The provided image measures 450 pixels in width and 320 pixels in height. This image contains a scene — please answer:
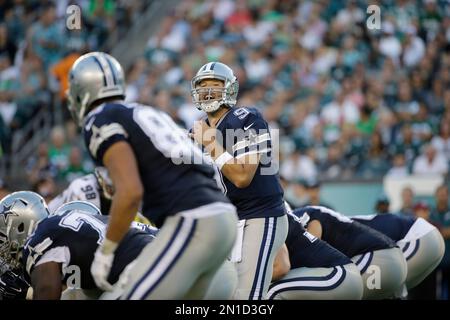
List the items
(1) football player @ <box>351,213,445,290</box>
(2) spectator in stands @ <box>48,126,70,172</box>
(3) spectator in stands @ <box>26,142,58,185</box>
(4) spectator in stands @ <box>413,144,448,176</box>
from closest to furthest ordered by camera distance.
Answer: (1) football player @ <box>351,213,445,290</box> < (3) spectator in stands @ <box>26,142,58,185</box> < (2) spectator in stands @ <box>48,126,70,172</box> < (4) spectator in stands @ <box>413,144,448,176</box>

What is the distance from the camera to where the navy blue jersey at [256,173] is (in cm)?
613

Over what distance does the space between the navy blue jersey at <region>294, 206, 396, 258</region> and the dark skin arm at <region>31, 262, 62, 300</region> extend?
2.49 metres

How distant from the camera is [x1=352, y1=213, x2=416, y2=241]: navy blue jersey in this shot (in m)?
7.73

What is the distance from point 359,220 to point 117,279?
2.98 m

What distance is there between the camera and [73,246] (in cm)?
535

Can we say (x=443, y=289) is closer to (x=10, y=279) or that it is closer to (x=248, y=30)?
(x=10, y=279)

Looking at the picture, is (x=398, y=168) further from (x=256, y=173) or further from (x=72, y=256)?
(x=72, y=256)

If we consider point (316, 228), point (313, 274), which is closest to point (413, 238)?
point (316, 228)

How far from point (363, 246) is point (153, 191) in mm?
2785

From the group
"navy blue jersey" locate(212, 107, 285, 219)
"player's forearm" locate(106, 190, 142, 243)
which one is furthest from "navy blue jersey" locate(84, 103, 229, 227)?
"navy blue jersey" locate(212, 107, 285, 219)

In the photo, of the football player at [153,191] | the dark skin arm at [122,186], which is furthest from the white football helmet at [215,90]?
the dark skin arm at [122,186]

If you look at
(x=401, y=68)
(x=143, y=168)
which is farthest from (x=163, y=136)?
Answer: (x=401, y=68)

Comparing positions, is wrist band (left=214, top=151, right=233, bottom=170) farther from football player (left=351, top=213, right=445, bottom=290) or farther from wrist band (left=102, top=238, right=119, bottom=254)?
football player (left=351, top=213, right=445, bottom=290)

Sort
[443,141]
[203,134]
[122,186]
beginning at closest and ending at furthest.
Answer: [122,186] < [203,134] < [443,141]
